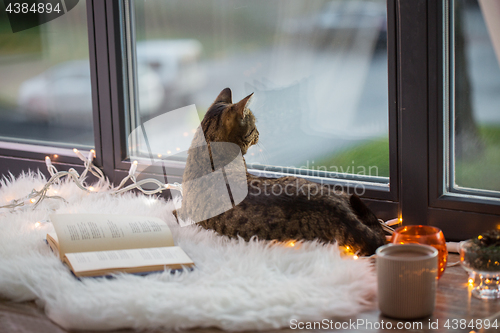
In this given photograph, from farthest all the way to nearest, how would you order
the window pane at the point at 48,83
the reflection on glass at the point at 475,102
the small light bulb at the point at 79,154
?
the window pane at the point at 48,83 < the small light bulb at the point at 79,154 < the reflection on glass at the point at 475,102

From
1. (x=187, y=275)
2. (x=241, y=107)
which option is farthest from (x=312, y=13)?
(x=187, y=275)

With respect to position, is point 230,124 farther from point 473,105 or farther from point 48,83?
point 48,83

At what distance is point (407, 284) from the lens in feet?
2.69

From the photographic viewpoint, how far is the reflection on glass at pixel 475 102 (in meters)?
1.19

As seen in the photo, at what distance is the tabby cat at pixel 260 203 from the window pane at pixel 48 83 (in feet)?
2.97

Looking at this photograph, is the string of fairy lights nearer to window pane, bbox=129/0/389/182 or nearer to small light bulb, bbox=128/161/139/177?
small light bulb, bbox=128/161/139/177

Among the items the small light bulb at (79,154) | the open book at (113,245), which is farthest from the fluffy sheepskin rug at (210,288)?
the small light bulb at (79,154)

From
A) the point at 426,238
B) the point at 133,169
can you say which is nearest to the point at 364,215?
the point at 426,238

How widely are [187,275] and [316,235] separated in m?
0.33

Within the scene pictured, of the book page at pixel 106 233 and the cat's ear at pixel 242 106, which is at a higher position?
the cat's ear at pixel 242 106

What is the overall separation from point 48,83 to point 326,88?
136 centimetres

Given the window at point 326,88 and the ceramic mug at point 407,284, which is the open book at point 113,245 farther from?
the window at point 326,88

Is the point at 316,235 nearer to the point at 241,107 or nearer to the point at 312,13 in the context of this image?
the point at 241,107

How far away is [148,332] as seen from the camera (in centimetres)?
82
